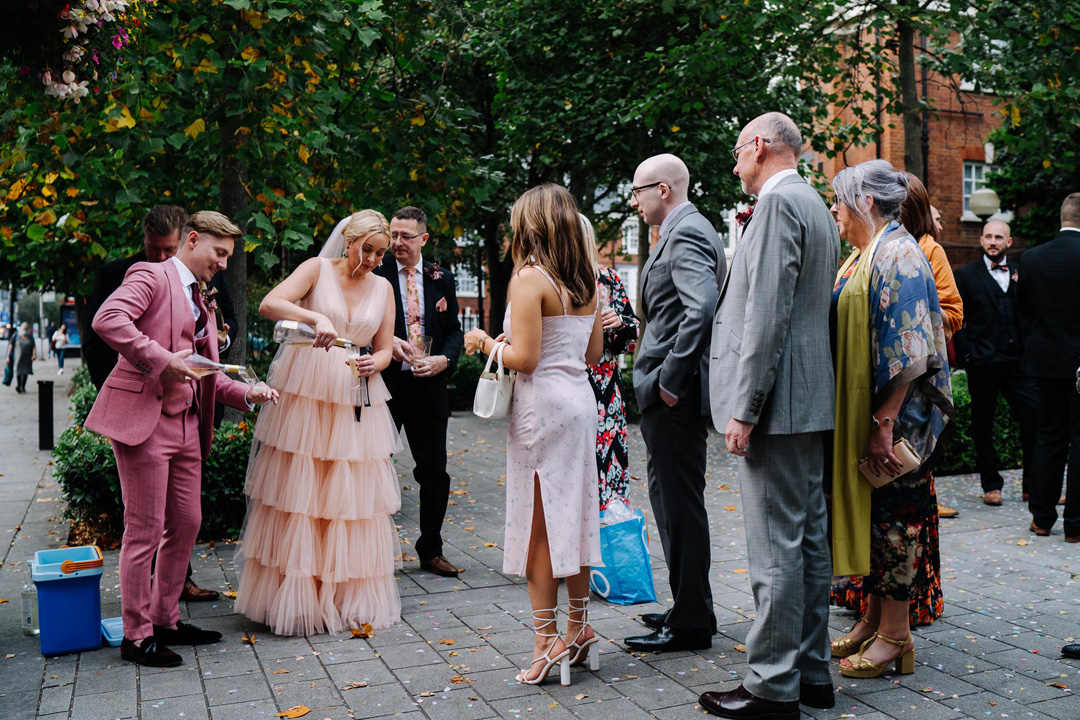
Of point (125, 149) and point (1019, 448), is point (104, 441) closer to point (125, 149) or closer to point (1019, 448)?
point (125, 149)

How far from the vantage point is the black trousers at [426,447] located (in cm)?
620

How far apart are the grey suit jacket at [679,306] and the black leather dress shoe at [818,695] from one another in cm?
133

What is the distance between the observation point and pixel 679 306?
4.50 meters

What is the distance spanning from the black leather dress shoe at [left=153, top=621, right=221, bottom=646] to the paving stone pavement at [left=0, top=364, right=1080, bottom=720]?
62 millimetres

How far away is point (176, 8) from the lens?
684 cm

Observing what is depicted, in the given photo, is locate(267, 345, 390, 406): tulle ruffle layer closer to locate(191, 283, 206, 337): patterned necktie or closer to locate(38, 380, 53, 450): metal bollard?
locate(191, 283, 206, 337): patterned necktie

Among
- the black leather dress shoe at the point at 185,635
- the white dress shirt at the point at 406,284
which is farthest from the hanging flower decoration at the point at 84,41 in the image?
the black leather dress shoe at the point at 185,635

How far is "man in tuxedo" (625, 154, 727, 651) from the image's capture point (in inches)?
175

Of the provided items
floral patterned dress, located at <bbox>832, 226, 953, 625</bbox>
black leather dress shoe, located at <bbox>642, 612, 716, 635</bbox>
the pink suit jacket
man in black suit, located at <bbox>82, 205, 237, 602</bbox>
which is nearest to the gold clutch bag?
floral patterned dress, located at <bbox>832, 226, 953, 625</bbox>

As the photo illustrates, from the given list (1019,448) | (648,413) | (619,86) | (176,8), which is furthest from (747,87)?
(648,413)

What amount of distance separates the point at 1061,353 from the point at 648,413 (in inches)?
167

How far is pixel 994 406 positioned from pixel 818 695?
5478 millimetres

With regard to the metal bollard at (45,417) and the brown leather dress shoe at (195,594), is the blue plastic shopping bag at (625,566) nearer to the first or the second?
the brown leather dress shoe at (195,594)

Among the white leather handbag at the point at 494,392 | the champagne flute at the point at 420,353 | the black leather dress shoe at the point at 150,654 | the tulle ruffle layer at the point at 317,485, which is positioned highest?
the champagne flute at the point at 420,353
